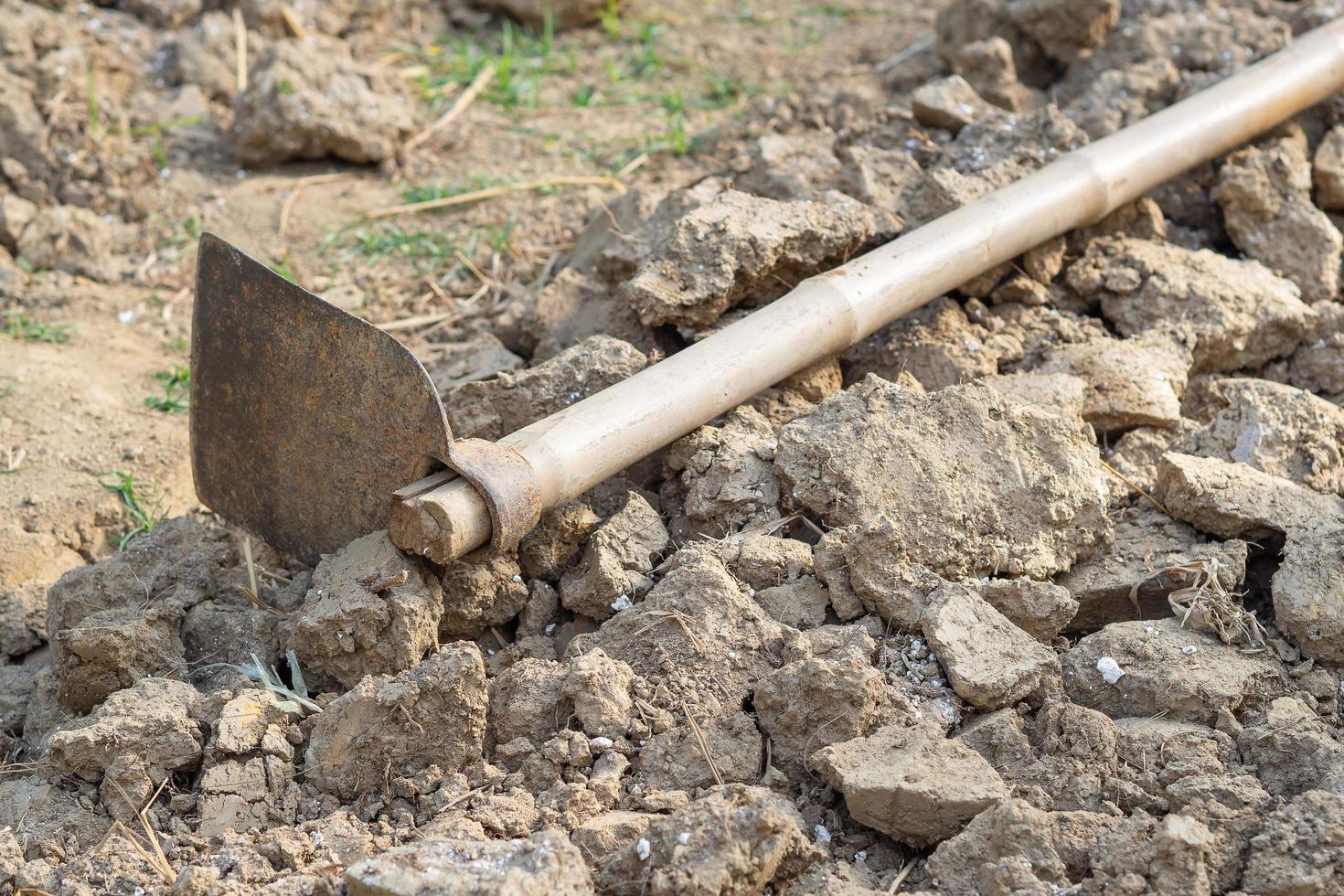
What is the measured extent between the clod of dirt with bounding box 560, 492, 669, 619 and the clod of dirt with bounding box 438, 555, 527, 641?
110mm

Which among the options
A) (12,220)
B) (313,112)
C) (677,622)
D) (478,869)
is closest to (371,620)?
Answer: (677,622)

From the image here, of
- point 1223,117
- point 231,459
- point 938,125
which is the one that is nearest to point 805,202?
point 938,125

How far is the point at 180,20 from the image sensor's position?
5422mm

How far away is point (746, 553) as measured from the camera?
2.82 m

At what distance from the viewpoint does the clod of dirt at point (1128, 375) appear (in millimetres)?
3289

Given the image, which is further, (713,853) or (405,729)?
(405,729)

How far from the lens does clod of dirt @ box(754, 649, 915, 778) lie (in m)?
2.48

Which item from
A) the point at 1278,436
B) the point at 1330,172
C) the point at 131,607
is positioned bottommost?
the point at 131,607

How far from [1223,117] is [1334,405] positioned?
41.8 inches

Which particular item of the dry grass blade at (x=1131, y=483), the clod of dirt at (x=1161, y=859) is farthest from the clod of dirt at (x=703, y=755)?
the dry grass blade at (x=1131, y=483)

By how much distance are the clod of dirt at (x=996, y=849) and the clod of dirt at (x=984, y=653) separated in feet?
1.02

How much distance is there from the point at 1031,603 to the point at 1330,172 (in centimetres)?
222

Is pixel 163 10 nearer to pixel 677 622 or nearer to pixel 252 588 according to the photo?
pixel 252 588

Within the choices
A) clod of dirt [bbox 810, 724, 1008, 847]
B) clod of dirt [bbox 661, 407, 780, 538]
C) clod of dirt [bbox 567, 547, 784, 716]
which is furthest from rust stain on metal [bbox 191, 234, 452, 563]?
clod of dirt [bbox 810, 724, 1008, 847]
